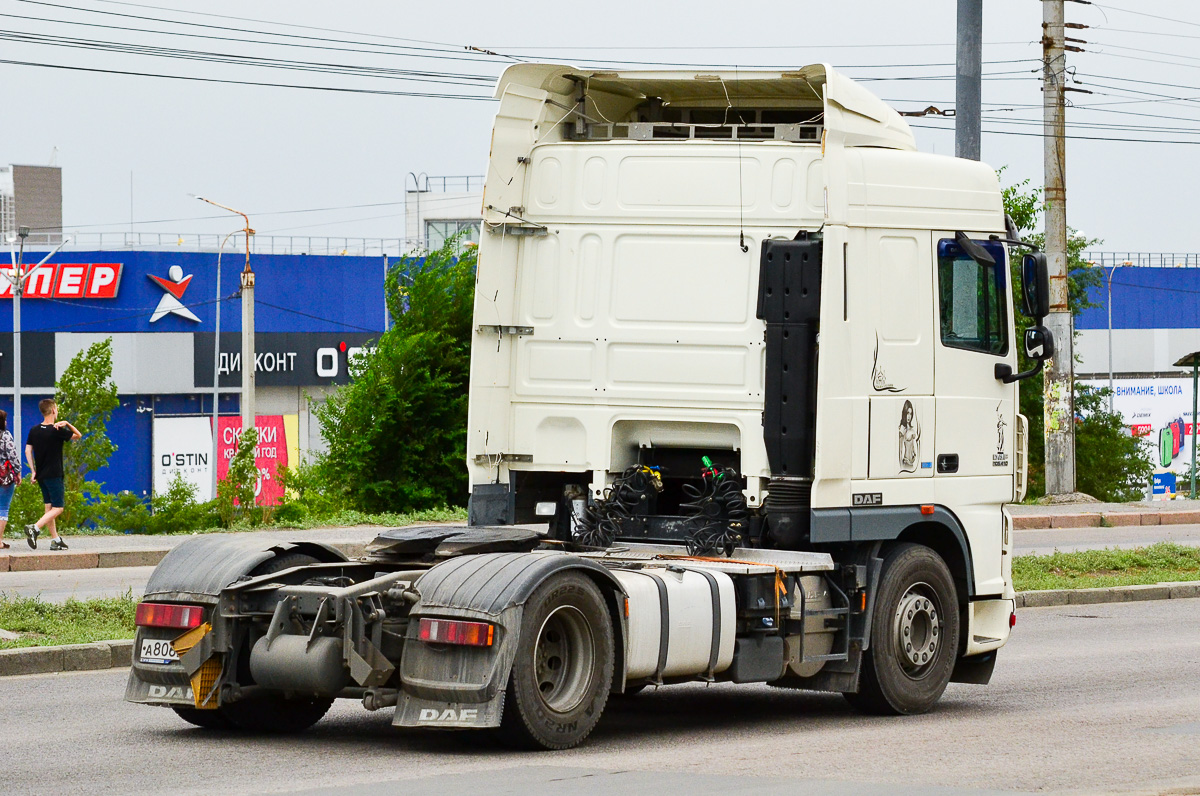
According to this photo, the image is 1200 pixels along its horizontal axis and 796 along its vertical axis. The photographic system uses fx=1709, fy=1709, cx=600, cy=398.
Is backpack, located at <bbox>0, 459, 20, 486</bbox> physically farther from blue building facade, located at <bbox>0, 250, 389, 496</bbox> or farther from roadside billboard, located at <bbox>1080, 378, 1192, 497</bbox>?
roadside billboard, located at <bbox>1080, 378, 1192, 497</bbox>

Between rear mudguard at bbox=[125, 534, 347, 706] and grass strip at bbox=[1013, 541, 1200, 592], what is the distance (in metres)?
10.4

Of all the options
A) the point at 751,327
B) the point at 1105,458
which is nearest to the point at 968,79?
the point at 751,327

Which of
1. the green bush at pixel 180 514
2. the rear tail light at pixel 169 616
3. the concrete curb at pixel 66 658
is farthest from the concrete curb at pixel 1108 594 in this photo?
the green bush at pixel 180 514

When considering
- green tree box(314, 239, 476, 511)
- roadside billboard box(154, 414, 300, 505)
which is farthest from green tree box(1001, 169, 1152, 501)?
roadside billboard box(154, 414, 300, 505)

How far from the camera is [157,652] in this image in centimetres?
821

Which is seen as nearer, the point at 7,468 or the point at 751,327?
the point at 751,327

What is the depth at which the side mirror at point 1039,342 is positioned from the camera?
9.95 metres

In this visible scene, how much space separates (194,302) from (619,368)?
48.6 m

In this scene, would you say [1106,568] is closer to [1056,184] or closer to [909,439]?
[909,439]

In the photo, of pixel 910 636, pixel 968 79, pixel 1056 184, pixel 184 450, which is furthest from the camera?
pixel 184 450

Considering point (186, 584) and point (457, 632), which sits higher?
point (186, 584)

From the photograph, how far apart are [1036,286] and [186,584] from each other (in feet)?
16.4

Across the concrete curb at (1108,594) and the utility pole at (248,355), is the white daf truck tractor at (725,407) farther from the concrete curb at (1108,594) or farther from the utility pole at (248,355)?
the utility pole at (248,355)

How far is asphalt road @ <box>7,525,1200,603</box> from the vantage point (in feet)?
54.7
